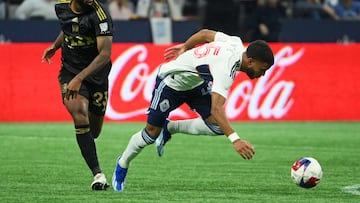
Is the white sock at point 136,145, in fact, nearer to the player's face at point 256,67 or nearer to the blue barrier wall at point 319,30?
the player's face at point 256,67

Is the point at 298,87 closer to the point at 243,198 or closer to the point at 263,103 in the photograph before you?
the point at 263,103

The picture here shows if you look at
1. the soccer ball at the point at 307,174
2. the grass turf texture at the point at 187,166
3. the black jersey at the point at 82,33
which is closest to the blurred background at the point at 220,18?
the grass turf texture at the point at 187,166

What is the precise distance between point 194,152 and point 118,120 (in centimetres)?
505

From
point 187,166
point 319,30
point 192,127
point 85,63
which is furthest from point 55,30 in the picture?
point 85,63

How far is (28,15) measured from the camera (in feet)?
71.8

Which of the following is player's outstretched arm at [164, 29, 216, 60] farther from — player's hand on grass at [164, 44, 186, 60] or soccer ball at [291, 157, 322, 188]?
soccer ball at [291, 157, 322, 188]

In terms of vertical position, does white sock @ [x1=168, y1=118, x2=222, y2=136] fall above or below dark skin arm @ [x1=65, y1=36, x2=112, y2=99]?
below

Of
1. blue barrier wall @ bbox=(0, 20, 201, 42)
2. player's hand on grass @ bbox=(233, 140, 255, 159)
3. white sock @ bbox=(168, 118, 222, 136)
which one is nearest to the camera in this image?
player's hand on grass @ bbox=(233, 140, 255, 159)

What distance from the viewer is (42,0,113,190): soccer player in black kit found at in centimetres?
1051

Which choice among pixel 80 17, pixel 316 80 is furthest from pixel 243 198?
pixel 316 80

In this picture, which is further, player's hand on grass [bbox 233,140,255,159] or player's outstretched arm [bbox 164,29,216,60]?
player's outstretched arm [bbox 164,29,216,60]

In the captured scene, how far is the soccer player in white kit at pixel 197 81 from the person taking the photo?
384 inches

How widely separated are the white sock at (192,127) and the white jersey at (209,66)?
2.30 feet

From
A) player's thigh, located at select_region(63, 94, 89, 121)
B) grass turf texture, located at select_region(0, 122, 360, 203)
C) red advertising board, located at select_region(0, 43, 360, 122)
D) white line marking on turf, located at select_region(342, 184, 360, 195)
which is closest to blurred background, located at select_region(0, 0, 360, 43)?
red advertising board, located at select_region(0, 43, 360, 122)
